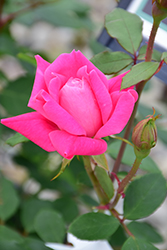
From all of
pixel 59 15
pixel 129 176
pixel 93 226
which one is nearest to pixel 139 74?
pixel 129 176

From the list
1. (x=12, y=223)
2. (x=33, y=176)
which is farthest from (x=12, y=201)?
(x=33, y=176)

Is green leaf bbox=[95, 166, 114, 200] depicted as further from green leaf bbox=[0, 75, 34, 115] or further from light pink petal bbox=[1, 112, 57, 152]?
green leaf bbox=[0, 75, 34, 115]

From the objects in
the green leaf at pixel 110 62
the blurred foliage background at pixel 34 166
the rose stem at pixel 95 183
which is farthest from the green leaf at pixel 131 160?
the green leaf at pixel 110 62

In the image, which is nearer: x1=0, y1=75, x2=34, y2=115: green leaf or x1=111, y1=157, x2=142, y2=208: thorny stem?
x1=111, y1=157, x2=142, y2=208: thorny stem

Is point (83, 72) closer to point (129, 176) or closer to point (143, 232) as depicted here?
point (129, 176)

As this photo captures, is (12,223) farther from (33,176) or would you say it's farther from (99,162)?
(99,162)

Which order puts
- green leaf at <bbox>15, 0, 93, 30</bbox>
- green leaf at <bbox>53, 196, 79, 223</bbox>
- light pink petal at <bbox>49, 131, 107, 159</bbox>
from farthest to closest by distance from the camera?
green leaf at <bbox>15, 0, 93, 30</bbox> < green leaf at <bbox>53, 196, 79, 223</bbox> < light pink petal at <bbox>49, 131, 107, 159</bbox>

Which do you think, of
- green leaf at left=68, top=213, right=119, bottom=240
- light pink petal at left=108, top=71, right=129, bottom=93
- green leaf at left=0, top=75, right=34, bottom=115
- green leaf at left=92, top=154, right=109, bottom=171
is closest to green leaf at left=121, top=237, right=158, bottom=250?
green leaf at left=68, top=213, right=119, bottom=240

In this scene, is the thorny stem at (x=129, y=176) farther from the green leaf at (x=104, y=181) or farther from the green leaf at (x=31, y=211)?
the green leaf at (x=31, y=211)
